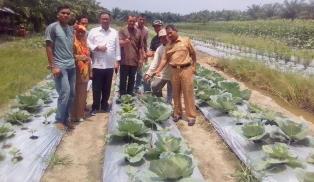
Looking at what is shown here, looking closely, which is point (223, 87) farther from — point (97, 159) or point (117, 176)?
point (117, 176)

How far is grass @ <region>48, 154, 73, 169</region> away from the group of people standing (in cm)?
80

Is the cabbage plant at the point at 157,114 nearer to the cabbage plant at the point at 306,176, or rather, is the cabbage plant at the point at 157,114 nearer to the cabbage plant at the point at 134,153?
the cabbage plant at the point at 134,153

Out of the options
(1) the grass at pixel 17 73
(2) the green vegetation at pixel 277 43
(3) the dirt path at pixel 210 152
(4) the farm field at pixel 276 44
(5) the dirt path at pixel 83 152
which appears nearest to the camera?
(5) the dirt path at pixel 83 152

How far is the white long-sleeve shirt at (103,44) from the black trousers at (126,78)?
50 centimetres

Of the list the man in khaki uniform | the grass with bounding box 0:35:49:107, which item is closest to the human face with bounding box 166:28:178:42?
the man in khaki uniform

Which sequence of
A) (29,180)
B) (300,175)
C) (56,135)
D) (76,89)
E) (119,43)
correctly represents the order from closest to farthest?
(300,175), (29,180), (56,135), (76,89), (119,43)

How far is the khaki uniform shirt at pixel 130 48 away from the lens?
661 cm

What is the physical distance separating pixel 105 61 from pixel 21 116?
4.57 feet

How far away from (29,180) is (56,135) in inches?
50.0

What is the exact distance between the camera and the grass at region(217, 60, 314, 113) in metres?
7.90

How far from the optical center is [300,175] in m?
3.28

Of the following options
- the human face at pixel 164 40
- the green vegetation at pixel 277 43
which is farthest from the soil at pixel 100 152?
the green vegetation at pixel 277 43

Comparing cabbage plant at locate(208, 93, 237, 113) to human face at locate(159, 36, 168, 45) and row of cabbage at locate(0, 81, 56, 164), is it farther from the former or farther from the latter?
row of cabbage at locate(0, 81, 56, 164)

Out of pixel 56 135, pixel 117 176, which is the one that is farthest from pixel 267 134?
pixel 56 135
